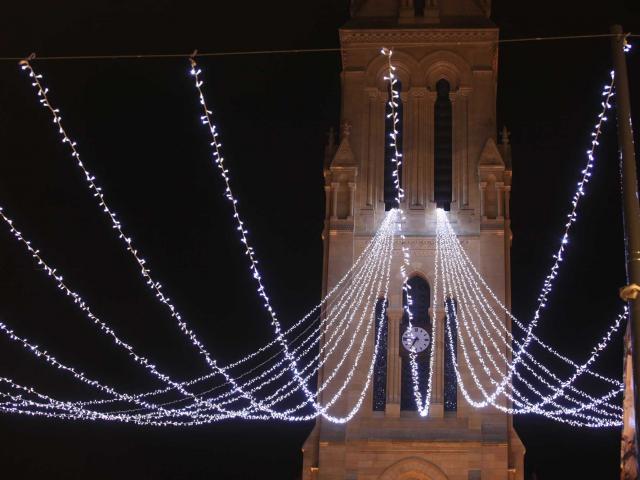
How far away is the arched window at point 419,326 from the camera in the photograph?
113 feet

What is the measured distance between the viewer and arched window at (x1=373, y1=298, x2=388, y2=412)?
113ft

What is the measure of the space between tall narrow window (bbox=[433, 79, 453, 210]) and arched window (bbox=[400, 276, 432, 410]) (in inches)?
117

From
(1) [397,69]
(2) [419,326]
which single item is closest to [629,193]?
(2) [419,326]

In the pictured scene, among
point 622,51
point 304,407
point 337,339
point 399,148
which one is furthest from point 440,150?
point 622,51

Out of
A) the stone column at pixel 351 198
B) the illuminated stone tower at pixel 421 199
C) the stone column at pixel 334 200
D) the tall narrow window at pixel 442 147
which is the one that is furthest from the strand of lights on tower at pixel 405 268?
the stone column at pixel 334 200

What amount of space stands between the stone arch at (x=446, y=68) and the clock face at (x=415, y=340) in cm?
870

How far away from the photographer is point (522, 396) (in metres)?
33.9

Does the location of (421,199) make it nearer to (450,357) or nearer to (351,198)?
(351,198)

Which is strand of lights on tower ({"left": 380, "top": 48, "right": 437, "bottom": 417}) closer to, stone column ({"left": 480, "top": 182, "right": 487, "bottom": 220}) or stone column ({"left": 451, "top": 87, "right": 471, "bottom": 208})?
stone column ({"left": 451, "top": 87, "right": 471, "bottom": 208})

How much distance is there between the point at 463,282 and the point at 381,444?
5934mm

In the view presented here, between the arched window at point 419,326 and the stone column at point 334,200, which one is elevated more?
the stone column at point 334,200

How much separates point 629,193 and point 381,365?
22.3m

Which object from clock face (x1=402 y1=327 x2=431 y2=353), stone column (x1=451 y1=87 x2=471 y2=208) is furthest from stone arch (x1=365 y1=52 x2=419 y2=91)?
clock face (x1=402 y1=327 x2=431 y2=353)

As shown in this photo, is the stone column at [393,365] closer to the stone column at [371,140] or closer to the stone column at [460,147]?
the stone column at [371,140]
